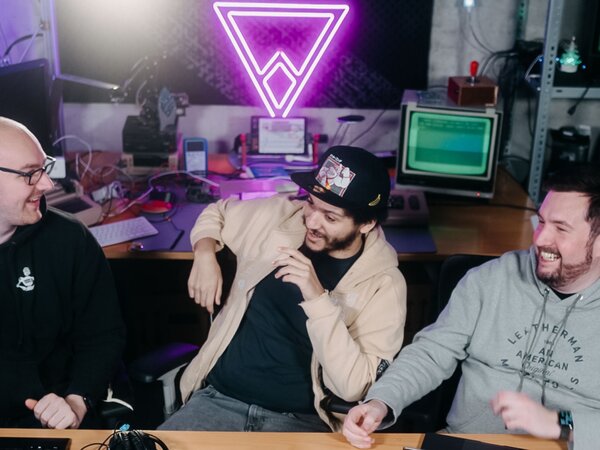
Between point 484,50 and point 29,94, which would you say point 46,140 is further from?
point 484,50

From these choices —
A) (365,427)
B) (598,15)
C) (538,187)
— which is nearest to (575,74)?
(598,15)

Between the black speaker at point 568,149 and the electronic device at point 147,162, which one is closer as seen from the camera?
the electronic device at point 147,162

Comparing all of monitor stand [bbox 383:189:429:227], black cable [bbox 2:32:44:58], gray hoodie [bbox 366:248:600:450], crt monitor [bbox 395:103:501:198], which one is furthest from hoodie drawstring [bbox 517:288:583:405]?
black cable [bbox 2:32:44:58]

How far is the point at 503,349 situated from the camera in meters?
2.20

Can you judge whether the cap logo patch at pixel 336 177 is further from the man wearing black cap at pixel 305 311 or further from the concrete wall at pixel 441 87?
the concrete wall at pixel 441 87

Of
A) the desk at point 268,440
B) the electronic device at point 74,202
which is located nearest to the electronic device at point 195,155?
the electronic device at point 74,202

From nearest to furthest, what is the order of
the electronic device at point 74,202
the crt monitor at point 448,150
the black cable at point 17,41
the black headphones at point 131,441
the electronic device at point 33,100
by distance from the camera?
1. the black headphones at point 131,441
2. the electronic device at point 33,100
3. the electronic device at point 74,202
4. the crt monitor at point 448,150
5. the black cable at point 17,41

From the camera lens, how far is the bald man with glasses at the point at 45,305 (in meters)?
2.24

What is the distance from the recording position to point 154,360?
7.77 ft

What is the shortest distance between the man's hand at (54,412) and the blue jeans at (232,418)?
30cm

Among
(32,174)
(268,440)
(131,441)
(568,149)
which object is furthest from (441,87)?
(131,441)

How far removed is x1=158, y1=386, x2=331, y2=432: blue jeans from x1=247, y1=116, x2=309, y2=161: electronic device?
161 cm

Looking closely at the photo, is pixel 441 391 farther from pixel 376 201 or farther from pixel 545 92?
pixel 545 92

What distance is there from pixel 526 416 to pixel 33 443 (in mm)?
1209
